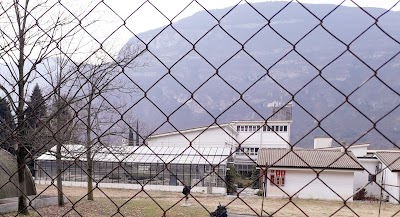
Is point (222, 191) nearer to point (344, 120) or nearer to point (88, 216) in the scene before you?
point (88, 216)

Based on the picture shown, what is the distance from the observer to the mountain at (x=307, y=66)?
4.18 ft

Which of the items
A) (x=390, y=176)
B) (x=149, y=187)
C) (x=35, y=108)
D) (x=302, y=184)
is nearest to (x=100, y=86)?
(x=35, y=108)

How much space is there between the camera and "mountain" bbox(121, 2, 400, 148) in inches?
50.2

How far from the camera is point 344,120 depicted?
1726 mm

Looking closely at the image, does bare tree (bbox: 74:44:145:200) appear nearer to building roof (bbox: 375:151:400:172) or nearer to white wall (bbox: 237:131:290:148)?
white wall (bbox: 237:131:290:148)

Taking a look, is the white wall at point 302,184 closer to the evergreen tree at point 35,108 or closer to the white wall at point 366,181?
the white wall at point 366,181

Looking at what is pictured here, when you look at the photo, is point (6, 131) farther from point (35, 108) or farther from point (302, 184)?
point (302, 184)

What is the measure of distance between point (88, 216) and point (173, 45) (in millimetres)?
10056

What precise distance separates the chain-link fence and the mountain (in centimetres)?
1

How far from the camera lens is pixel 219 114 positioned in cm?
138

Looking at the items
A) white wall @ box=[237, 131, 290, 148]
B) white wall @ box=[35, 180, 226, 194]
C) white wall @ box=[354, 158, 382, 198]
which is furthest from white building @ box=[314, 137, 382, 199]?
white wall @ box=[35, 180, 226, 194]

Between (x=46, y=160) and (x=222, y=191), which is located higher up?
(x=46, y=160)

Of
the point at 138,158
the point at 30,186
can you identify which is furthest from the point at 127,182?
the point at 30,186

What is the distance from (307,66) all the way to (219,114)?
117 centimetres
